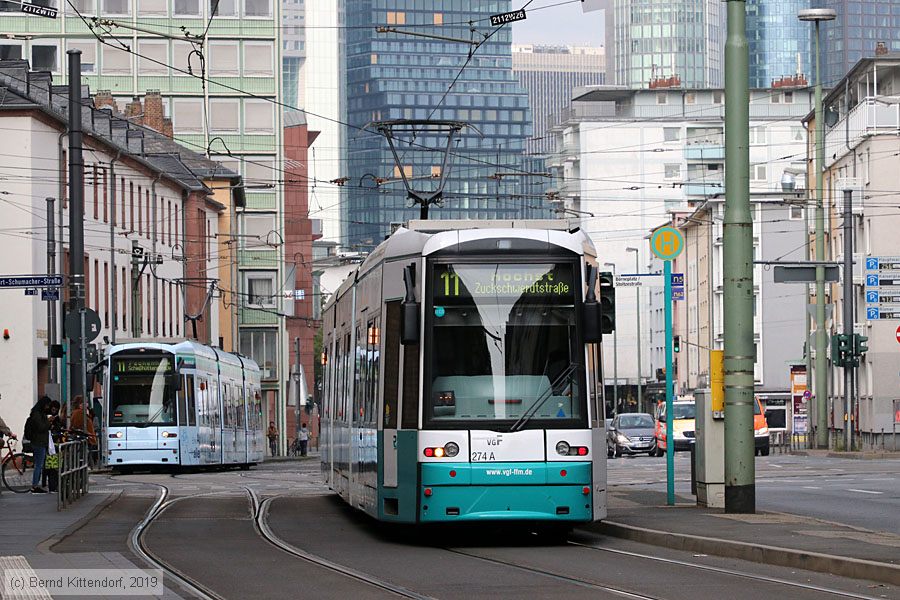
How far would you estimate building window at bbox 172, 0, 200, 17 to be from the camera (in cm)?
9425

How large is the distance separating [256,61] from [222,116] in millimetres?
3417

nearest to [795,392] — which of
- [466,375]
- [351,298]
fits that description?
A: [351,298]

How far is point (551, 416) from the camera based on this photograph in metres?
17.8

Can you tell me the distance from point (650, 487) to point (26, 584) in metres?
17.9

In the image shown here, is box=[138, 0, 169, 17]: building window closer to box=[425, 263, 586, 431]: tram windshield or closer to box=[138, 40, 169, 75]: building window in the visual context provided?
box=[138, 40, 169, 75]: building window

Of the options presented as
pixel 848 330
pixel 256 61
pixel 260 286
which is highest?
pixel 256 61

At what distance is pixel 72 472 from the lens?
2662 cm

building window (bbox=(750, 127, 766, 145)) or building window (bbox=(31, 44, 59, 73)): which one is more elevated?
building window (bbox=(750, 127, 766, 145))

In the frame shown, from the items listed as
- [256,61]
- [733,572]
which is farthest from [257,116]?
[733,572]

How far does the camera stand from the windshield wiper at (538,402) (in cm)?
1766

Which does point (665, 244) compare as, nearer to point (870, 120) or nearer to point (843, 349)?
point (843, 349)

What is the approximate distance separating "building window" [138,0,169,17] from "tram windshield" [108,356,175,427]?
53.5 m

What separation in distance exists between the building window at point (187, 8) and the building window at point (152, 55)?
5.97ft

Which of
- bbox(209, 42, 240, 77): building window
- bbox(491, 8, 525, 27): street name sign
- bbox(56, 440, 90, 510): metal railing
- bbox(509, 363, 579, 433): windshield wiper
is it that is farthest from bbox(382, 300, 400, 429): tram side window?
bbox(209, 42, 240, 77): building window
